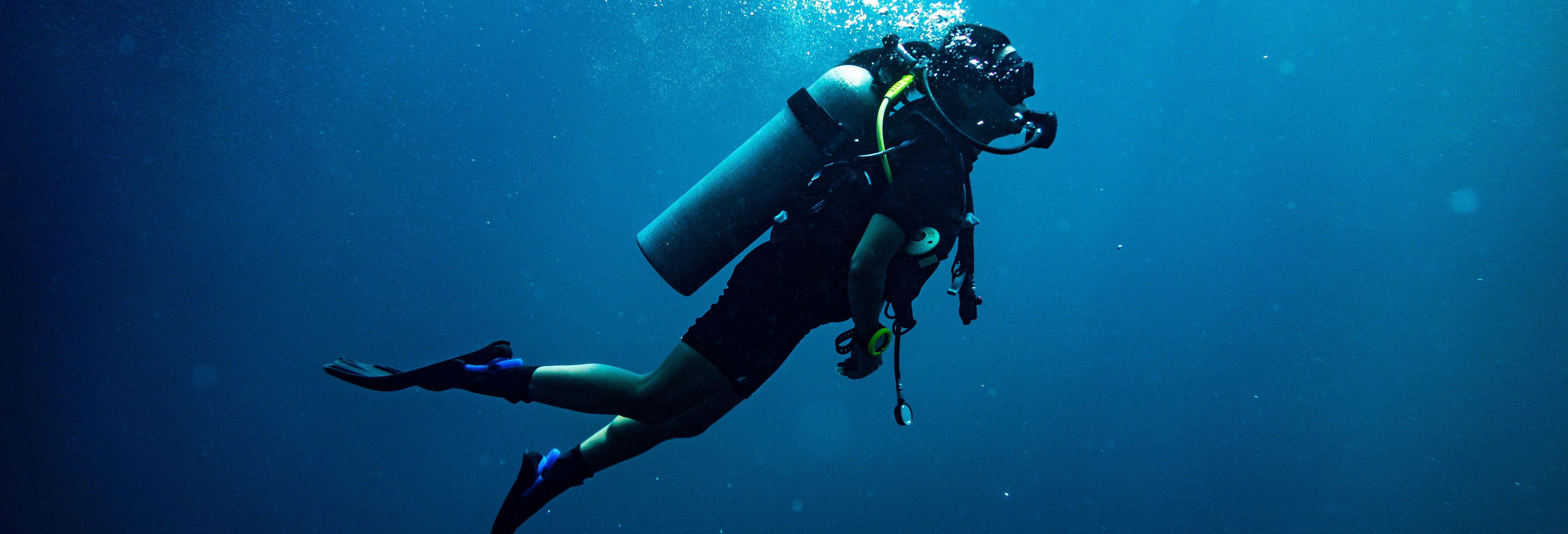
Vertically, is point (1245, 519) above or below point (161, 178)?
below

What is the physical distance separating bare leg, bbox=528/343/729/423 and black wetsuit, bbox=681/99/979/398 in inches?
2.5

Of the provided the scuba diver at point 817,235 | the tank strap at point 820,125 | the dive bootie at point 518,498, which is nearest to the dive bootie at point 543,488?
the dive bootie at point 518,498

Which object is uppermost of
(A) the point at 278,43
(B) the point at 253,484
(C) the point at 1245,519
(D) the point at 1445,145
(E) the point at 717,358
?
(A) the point at 278,43

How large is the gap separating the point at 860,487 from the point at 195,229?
9.82 m

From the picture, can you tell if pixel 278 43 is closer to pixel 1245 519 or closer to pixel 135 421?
pixel 135 421

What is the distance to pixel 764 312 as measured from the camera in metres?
2.12

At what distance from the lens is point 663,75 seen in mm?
9656

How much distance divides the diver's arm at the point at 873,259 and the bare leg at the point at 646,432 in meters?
0.74

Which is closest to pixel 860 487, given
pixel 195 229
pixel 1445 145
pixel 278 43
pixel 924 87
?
pixel 924 87

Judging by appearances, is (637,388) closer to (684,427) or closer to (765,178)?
(684,427)

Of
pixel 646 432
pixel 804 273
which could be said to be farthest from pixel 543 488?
pixel 804 273

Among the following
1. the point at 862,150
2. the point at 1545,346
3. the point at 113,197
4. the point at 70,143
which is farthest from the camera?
the point at 1545,346

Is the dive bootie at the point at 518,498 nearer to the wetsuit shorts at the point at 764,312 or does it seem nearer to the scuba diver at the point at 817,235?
the scuba diver at the point at 817,235

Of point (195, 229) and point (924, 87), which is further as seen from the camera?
point (195, 229)
